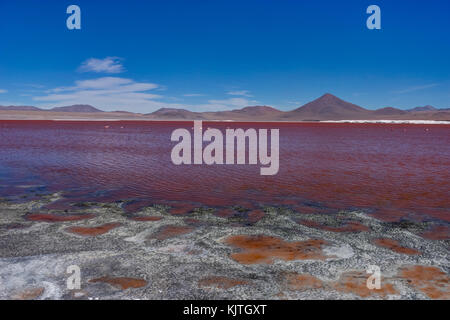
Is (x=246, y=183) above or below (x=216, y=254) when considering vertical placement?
above

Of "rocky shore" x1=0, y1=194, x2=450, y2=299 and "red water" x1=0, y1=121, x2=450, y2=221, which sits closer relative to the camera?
"rocky shore" x1=0, y1=194, x2=450, y2=299

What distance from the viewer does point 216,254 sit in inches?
272

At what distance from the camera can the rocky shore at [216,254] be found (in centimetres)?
543

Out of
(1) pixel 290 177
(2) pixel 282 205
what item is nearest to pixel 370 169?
(1) pixel 290 177

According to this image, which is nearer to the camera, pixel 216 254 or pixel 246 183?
pixel 216 254

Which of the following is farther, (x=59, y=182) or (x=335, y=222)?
(x=59, y=182)

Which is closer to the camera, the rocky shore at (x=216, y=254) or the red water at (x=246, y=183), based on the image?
the rocky shore at (x=216, y=254)

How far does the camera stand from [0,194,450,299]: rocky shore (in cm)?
543

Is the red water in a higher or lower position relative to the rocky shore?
higher

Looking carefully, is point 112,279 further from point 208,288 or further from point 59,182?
point 59,182

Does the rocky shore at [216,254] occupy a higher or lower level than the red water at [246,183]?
lower

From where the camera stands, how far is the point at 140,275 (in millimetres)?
5918
